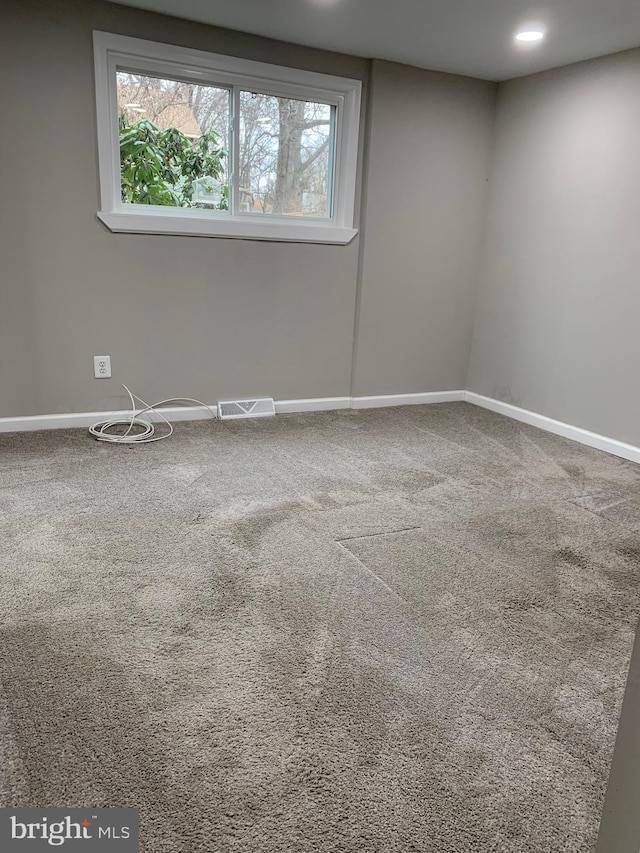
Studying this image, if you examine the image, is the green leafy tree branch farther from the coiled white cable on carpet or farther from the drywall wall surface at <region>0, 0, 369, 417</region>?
the coiled white cable on carpet

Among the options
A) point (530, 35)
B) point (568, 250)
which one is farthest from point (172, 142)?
point (568, 250)

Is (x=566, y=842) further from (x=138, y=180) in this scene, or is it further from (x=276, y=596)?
(x=138, y=180)

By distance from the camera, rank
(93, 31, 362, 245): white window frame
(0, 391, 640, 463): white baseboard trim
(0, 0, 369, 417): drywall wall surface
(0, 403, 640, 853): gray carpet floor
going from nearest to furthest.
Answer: (0, 403, 640, 853): gray carpet floor
(0, 0, 369, 417): drywall wall surface
(93, 31, 362, 245): white window frame
(0, 391, 640, 463): white baseboard trim

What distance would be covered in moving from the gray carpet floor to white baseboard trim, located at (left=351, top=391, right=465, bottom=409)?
1253 mm

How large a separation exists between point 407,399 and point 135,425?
6.25 ft

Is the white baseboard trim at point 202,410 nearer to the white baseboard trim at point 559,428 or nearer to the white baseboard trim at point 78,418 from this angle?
the white baseboard trim at point 78,418

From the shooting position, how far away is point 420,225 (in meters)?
4.16

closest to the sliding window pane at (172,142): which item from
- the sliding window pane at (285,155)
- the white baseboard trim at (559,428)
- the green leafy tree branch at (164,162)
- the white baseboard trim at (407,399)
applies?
the green leafy tree branch at (164,162)

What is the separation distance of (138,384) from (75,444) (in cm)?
55

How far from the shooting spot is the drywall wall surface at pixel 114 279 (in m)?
3.09

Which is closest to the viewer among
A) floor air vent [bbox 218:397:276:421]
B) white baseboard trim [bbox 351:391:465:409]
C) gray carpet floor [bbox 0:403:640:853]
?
gray carpet floor [bbox 0:403:640:853]

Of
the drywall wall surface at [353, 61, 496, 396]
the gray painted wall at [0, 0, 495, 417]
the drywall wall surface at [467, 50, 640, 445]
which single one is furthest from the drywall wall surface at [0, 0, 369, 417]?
the drywall wall surface at [467, 50, 640, 445]

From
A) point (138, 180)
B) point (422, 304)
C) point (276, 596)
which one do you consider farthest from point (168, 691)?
point (422, 304)

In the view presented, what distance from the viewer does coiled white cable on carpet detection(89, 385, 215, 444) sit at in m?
3.37
